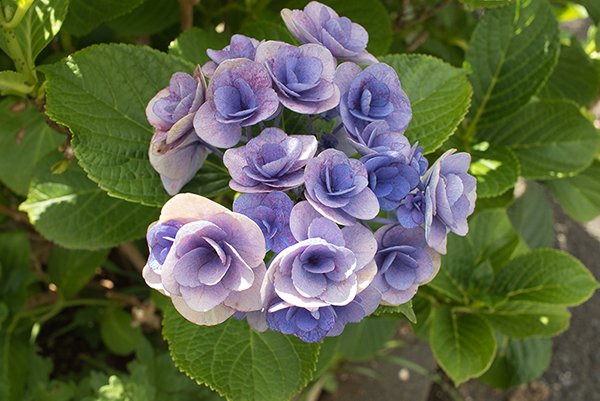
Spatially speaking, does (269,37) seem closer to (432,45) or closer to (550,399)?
(432,45)

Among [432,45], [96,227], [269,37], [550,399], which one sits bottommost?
[550,399]

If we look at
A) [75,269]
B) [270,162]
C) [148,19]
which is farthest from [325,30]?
[75,269]

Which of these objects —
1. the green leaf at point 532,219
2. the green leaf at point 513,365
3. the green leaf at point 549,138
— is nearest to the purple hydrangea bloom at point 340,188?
the green leaf at point 549,138

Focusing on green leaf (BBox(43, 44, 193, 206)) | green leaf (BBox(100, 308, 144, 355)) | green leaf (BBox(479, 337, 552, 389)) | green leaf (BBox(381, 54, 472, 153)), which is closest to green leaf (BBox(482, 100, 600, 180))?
green leaf (BBox(381, 54, 472, 153))

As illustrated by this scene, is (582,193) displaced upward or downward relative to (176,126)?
downward

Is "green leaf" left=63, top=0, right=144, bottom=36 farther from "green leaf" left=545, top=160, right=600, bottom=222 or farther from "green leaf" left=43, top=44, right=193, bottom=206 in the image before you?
"green leaf" left=545, top=160, right=600, bottom=222

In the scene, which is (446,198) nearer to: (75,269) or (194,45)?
(194,45)

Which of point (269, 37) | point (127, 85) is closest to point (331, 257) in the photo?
point (127, 85)
